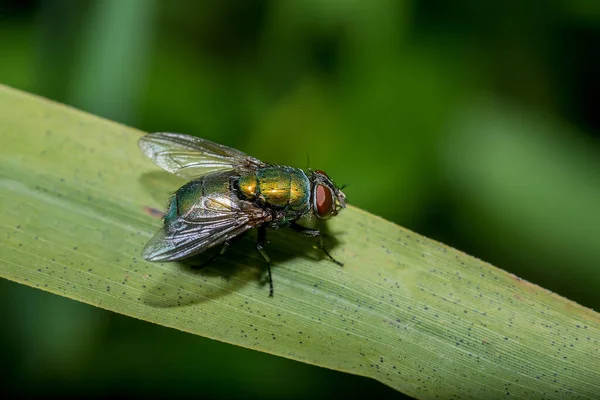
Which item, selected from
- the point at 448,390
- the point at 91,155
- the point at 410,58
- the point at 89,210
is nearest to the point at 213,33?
the point at 410,58

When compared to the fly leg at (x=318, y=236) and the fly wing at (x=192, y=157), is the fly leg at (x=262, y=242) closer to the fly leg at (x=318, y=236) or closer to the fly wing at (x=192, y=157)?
the fly leg at (x=318, y=236)

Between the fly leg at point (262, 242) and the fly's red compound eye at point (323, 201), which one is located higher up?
the fly's red compound eye at point (323, 201)

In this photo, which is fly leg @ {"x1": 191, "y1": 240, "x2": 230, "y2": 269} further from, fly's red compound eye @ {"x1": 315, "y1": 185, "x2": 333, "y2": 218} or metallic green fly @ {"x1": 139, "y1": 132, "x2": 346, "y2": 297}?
fly's red compound eye @ {"x1": 315, "y1": 185, "x2": 333, "y2": 218}

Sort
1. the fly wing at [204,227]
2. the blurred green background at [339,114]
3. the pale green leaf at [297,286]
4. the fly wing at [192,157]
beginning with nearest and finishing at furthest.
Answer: the pale green leaf at [297,286]
the fly wing at [204,227]
the fly wing at [192,157]
the blurred green background at [339,114]

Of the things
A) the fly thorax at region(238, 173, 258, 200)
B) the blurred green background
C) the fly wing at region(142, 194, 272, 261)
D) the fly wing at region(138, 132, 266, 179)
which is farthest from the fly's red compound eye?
the blurred green background

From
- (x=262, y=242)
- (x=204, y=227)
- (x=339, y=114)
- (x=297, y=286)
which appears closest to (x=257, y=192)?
(x=262, y=242)

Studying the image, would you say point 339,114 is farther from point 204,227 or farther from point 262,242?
point 204,227

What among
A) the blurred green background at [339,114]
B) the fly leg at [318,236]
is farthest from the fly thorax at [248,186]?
the blurred green background at [339,114]
